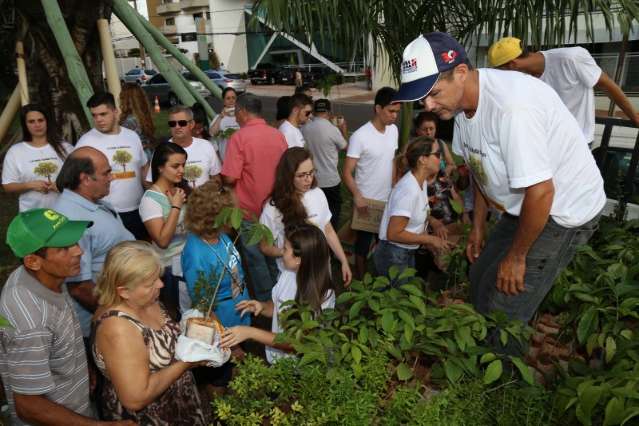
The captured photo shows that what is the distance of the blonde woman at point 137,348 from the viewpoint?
76.4 inches

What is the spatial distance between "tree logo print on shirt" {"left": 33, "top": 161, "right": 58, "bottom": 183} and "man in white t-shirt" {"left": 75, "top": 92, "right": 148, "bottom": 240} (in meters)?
0.35

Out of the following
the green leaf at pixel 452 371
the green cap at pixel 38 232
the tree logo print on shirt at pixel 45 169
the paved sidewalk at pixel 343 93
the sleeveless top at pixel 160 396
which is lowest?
the paved sidewalk at pixel 343 93

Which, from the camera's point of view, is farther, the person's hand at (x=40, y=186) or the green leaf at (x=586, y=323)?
the person's hand at (x=40, y=186)

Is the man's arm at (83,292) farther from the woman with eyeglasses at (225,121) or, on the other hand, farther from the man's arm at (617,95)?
the man's arm at (617,95)

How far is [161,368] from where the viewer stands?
2117mm

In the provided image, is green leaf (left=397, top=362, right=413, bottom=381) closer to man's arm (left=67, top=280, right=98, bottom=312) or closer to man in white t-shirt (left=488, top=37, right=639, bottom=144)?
man's arm (left=67, top=280, right=98, bottom=312)

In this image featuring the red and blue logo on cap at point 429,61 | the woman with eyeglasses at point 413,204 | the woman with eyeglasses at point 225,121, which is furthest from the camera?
the woman with eyeglasses at point 225,121

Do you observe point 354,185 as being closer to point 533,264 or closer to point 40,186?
point 533,264

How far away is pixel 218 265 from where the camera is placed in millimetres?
2955

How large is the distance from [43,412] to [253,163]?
2523 millimetres

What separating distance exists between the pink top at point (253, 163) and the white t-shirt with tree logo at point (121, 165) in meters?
0.75

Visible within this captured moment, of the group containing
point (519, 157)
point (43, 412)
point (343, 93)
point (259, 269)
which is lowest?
point (343, 93)

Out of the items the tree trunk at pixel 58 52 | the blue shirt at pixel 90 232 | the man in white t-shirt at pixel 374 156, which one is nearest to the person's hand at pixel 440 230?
the man in white t-shirt at pixel 374 156

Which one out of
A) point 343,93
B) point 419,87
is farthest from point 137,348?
point 343,93
